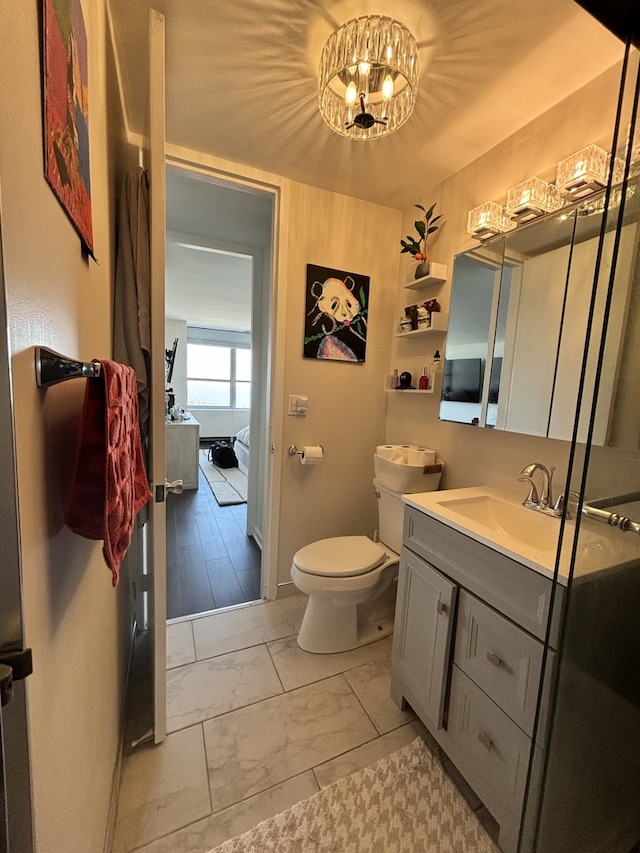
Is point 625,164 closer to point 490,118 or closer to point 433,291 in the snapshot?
point 490,118

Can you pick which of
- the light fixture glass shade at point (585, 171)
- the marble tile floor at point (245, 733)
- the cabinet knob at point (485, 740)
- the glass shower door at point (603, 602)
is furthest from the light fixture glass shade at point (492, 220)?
the marble tile floor at point (245, 733)

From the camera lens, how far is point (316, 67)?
1.27 m

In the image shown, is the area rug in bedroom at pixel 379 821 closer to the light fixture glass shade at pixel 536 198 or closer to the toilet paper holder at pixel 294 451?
the toilet paper holder at pixel 294 451

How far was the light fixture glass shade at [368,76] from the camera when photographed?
107 centimetres

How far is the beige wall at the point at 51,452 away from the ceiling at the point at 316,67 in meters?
0.39

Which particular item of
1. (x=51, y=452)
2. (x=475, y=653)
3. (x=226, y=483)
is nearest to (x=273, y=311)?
(x=51, y=452)

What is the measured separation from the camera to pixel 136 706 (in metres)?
1.46

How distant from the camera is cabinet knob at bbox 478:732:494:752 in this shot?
3.54 ft

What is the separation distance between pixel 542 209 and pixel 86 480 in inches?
68.7

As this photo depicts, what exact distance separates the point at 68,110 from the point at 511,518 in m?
1.74

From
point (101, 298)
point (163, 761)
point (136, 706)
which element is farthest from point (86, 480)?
point (136, 706)

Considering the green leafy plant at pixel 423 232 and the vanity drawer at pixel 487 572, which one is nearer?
the vanity drawer at pixel 487 572

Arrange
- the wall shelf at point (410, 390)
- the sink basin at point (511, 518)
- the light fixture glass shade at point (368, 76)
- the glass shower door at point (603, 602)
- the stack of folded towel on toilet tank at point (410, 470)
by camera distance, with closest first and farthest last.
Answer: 1. the glass shower door at point (603, 602)
2. the light fixture glass shade at point (368, 76)
3. the sink basin at point (511, 518)
4. the stack of folded towel on toilet tank at point (410, 470)
5. the wall shelf at point (410, 390)

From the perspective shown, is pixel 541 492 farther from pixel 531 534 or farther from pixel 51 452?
pixel 51 452
